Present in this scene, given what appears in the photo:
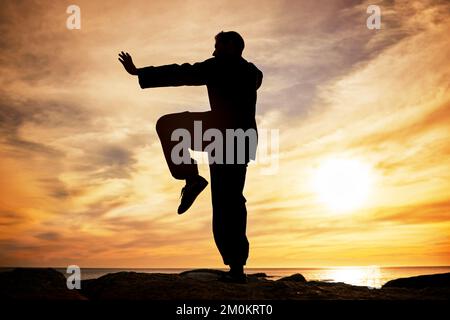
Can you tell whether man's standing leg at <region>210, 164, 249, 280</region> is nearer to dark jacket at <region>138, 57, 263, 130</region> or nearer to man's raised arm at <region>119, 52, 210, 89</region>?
dark jacket at <region>138, 57, 263, 130</region>

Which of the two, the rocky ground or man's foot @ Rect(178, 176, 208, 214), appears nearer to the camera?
the rocky ground

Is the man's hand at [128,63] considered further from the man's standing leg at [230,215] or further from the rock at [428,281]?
the rock at [428,281]

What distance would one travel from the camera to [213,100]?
657cm

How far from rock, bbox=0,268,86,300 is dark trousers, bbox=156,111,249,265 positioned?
7.58 feet

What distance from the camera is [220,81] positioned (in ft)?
21.3

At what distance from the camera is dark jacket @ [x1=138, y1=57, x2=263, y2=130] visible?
6.41 m

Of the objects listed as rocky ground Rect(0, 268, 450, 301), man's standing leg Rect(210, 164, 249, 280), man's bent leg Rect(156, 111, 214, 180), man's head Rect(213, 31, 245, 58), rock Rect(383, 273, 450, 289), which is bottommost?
rock Rect(383, 273, 450, 289)

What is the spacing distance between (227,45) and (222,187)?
2367 mm

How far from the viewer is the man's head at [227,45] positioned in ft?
21.9

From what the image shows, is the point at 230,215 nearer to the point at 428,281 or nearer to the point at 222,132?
the point at 222,132

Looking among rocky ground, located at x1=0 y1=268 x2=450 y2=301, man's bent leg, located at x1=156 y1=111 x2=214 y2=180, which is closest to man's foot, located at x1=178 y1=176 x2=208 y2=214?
man's bent leg, located at x1=156 y1=111 x2=214 y2=180
